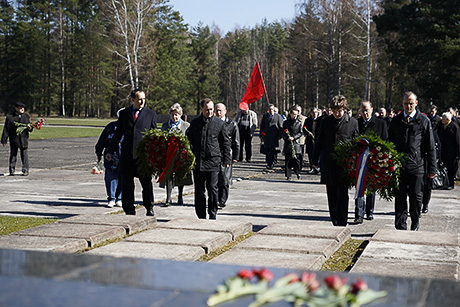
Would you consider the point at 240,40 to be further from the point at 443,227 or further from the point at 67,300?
the point at 67,300

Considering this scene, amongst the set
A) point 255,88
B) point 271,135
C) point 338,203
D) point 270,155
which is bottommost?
point 338,203

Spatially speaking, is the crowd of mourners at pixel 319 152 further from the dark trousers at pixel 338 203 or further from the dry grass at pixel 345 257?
the dry grass at pixel 345 257

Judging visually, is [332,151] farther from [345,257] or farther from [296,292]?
[296,292]

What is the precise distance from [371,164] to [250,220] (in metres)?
2.05

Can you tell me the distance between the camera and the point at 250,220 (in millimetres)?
9750

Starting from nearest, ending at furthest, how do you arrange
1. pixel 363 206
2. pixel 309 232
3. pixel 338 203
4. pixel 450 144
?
pixel 309 232
pixel 338 203
pixel 363 206
pixel 450 144

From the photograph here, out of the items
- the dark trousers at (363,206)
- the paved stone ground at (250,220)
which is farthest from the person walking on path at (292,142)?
the dark trousers at (363,206)

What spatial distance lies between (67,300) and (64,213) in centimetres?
762

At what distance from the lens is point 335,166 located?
922cm

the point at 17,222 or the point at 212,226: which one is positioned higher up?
the point at 212,226

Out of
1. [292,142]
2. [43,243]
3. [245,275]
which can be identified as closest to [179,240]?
[43,243]

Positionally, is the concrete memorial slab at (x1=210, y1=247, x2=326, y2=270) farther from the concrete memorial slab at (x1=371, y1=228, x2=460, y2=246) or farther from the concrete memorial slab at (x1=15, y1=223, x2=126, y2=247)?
the concrete memorial slab at (x1=15, y1=223, x2=126, y2=247)

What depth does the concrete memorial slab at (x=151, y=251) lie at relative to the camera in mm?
5926

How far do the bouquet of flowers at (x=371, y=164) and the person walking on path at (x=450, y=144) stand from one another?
6.53 m
